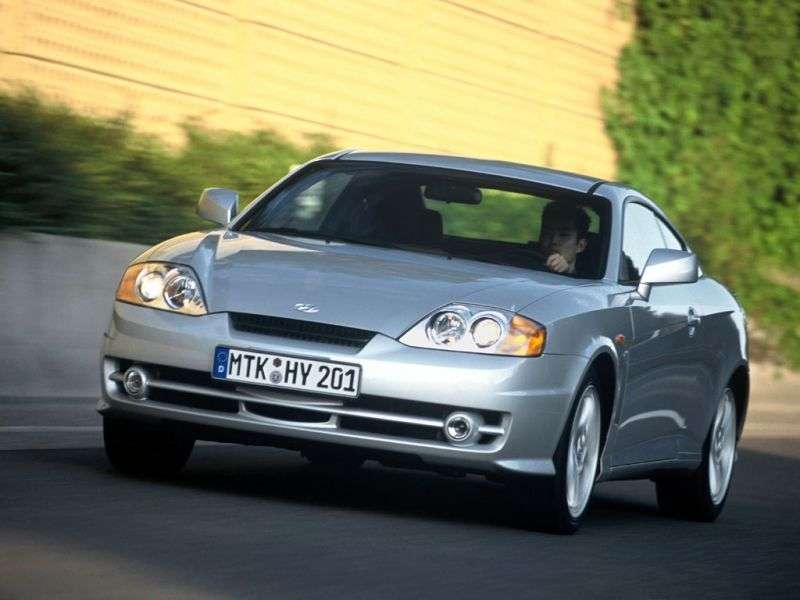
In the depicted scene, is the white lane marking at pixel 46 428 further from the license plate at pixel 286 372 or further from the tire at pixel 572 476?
the tire at pixel 572 476

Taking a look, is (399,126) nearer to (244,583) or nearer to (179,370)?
(179,370)

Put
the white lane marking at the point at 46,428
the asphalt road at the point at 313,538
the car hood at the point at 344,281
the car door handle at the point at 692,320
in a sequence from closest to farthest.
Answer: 1. the asphalt road at the point at 313,538
2. the car hood at the point at 344,281
3. the car door handle at the point at 692,320
4. the white lane marking at the point at 46,428

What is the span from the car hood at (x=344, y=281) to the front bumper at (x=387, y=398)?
0.11 metres

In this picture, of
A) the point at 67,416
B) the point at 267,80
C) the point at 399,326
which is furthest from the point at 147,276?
the point at 267,80

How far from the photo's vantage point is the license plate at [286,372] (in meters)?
7.25

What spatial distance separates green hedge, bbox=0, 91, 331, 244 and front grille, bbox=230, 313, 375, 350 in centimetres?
389

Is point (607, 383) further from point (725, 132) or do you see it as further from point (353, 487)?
point (725, 132)

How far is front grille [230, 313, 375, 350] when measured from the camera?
730 cm

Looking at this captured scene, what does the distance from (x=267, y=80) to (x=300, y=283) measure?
873cm

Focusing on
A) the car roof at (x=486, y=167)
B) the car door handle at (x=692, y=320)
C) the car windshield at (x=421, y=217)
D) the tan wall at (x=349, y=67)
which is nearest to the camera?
the car windshield at (x=421, y=217)

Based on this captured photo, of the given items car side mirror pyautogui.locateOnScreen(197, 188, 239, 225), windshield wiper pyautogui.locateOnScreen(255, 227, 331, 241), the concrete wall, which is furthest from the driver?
the concrete wall

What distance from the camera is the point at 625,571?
284 inches

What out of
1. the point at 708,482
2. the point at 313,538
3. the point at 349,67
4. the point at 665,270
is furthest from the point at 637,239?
the point at 349,67

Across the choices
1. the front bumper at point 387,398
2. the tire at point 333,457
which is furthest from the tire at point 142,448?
the tire at point 333,457
